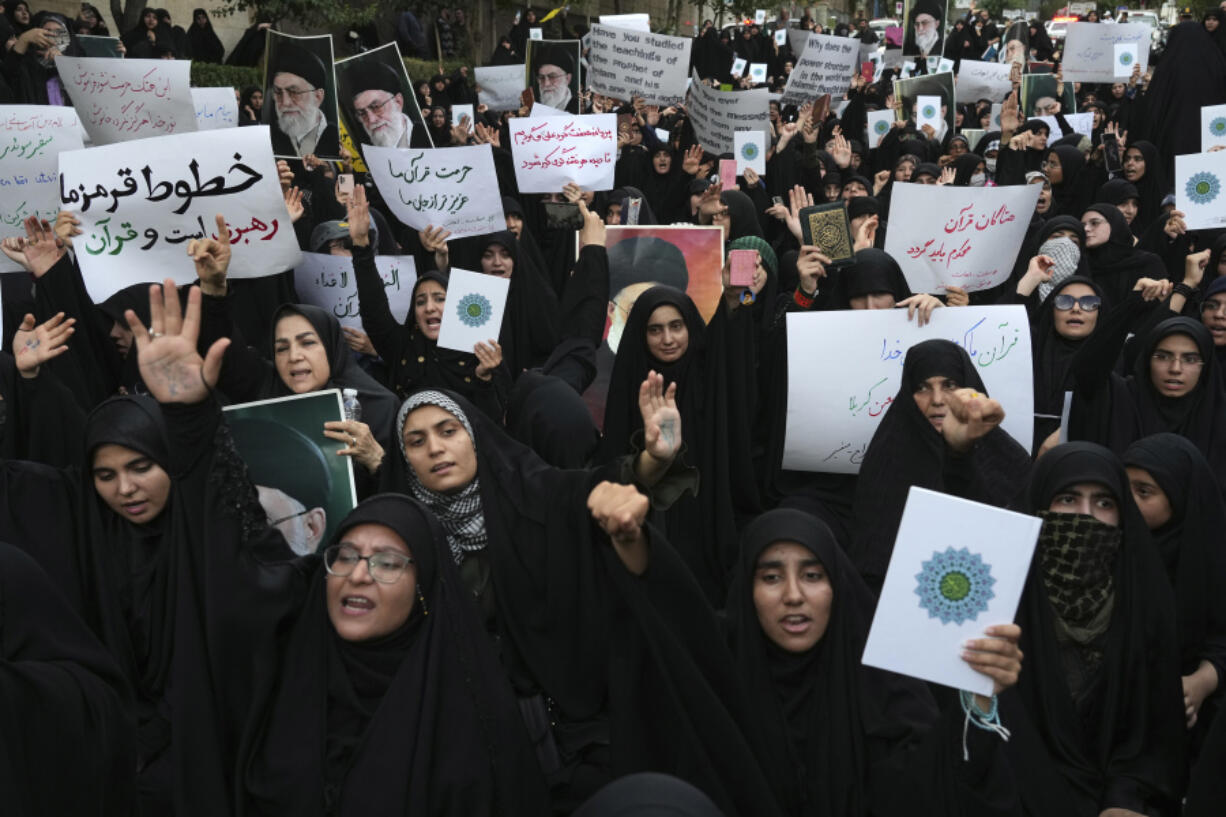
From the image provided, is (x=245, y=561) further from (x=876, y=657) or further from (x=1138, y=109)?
(x=1138, y=109)

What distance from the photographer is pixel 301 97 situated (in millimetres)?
6195

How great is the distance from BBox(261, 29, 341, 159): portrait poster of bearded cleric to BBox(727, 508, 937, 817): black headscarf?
4.47m

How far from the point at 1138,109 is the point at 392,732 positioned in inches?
368

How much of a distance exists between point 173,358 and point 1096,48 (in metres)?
11.0

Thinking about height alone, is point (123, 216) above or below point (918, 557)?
above

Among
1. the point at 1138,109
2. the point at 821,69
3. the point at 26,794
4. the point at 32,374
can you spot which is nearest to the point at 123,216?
the point at 32,374

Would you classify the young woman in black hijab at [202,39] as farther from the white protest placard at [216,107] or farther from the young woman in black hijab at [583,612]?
the young woman in black hijab at [583,612]

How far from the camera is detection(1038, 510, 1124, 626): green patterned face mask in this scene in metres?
2.72

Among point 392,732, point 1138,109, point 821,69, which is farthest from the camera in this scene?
point 1138,109

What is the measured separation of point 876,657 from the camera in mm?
2064

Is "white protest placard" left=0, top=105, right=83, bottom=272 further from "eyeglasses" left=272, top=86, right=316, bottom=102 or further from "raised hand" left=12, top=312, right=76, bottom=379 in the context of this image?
"eyeglasses" left=272, top=86, right=316, bottom=102

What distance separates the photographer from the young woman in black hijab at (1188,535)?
9.82 ft

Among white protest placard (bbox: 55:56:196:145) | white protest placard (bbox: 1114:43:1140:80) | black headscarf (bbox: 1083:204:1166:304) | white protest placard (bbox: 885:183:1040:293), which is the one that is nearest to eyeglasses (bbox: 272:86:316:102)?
white protest placard (bbox: 55:56:196:145)

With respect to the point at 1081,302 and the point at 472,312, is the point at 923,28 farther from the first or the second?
the point at 472,312
